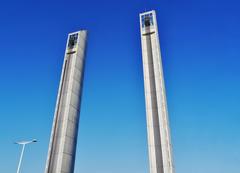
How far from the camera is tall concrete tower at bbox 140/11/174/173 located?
68.9ft

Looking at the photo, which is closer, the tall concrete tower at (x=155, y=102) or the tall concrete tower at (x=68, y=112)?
the tall concrete tower at (x=155, y=102)

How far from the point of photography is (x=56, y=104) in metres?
27.8

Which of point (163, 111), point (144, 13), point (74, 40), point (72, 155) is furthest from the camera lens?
point (74, 40)

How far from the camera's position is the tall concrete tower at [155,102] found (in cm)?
2102

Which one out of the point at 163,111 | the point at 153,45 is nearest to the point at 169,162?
the point at 163,111

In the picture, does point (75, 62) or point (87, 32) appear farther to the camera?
point (87, 32)

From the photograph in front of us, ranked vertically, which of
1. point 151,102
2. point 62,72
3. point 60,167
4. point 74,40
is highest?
point 74,40

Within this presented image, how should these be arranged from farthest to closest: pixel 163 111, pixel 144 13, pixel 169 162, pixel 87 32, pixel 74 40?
pixel 87 32, pixel 74 40, pixel 144 13, pixel 163 111, pixel 169 162

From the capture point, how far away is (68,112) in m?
27.0

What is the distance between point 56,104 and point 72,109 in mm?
2011

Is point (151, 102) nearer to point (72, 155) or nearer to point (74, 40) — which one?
point (72, 155)

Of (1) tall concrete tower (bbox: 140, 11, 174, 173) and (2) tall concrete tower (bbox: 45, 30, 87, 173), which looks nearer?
(1) tall concrete tower (bbox: 140, 11, 174, 173)

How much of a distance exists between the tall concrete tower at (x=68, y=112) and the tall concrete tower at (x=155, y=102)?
9383 mm

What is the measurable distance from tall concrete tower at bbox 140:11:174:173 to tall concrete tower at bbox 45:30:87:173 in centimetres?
938
